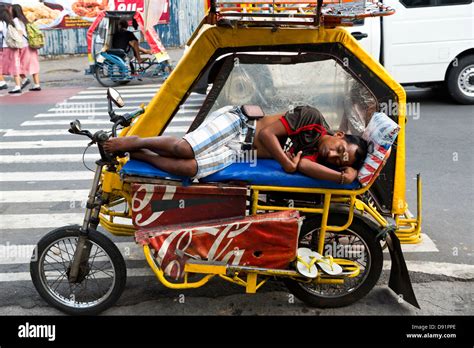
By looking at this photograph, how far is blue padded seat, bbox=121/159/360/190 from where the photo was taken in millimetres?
3381

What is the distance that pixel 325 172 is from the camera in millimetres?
3318

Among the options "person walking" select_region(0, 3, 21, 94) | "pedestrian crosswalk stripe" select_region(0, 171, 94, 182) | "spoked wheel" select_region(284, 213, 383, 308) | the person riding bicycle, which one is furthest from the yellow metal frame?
the person riding bicycle

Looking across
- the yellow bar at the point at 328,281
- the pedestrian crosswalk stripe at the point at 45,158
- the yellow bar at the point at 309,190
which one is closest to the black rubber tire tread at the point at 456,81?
the pedestrian crosswalk stripe at the point at 45,158

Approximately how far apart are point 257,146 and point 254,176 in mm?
304

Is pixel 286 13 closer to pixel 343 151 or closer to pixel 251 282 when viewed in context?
pixel 343 151

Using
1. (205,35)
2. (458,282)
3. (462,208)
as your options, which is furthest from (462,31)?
(205,35)

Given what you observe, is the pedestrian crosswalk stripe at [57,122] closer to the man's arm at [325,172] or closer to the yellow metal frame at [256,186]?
the yellow metal frame at [256,186]

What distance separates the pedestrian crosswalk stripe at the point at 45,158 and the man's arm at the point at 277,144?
4.40 metres

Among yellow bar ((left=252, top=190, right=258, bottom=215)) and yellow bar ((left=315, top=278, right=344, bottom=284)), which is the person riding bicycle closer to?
yellow bar ((left=252, top=190, right=258, bottom=215))

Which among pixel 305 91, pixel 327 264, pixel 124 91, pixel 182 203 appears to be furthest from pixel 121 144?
pixel 124 91

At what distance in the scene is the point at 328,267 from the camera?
3441 millimetres

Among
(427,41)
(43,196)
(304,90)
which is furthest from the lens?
(427,41)

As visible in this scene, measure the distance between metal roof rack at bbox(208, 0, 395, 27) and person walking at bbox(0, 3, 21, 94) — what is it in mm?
9717

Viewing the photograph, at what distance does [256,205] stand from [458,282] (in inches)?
70.1
